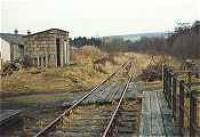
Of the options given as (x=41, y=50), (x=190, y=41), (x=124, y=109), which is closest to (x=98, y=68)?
(x=41, y=50)

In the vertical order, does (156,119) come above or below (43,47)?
below

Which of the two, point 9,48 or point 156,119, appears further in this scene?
point 9,48

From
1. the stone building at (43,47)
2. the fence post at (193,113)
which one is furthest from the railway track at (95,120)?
the stone building at (43,47)

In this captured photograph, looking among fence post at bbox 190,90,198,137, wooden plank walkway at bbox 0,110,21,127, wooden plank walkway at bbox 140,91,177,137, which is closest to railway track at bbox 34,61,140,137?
wooden plank walkway at bbox 140,91,177,137

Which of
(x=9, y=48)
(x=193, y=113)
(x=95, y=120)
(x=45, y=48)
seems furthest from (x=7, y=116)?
(x=9, y=48)

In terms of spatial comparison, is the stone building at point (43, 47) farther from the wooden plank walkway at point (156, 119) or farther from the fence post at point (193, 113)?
the fence post at point (193, 113)

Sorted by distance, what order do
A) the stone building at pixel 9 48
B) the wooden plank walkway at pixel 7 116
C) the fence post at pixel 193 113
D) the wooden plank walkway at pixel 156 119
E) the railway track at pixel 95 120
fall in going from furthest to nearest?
the stone building at pixel 9 48 < the wooden plank walkway at pixel 7 116 < the railway track at pixel 95 120 < the wooden plank walkway at pixel 156 119 < the fence post at pixel 193 113

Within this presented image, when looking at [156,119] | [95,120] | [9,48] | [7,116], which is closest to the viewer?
[156,119]

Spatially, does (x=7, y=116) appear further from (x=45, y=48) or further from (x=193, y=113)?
(x=45, y=48)

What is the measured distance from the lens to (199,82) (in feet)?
65.2

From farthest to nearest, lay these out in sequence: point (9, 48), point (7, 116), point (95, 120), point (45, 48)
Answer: point (9, 48) → point (45, 48) → point (95, 120) → point (7, 116)

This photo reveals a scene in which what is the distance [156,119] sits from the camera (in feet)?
36.3

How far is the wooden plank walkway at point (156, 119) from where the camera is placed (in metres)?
9.44

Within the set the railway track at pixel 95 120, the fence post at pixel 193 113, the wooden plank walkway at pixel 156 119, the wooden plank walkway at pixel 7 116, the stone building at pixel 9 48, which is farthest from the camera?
the stone building at pixel 9 48
